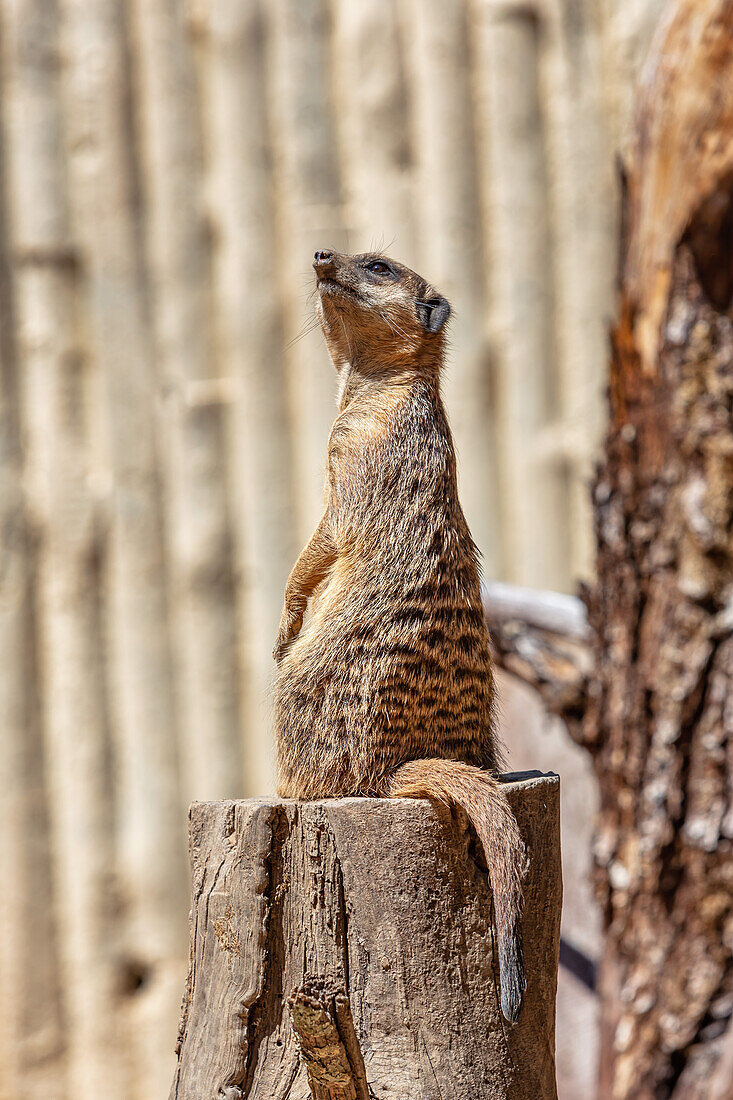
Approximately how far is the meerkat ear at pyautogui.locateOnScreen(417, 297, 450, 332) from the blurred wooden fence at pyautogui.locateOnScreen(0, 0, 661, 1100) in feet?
6.37

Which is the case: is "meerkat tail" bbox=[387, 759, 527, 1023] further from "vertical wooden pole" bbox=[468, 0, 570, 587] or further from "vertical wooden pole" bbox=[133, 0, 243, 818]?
"vertical wooden pole" bbox=[468, 0, 570, 587]

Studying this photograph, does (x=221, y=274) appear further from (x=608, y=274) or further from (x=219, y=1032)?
(x=219, y=1032)

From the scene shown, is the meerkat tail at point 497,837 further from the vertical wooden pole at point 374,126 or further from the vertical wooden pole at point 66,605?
the vertical wooden pole at point 374,126

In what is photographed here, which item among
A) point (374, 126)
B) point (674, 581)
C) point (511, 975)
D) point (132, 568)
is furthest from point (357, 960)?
point (374, 126)

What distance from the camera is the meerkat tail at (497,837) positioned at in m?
1.66

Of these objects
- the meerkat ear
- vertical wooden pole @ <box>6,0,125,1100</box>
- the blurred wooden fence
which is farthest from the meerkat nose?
vertical wooden pole @ <box>6,0,125,1100</box>

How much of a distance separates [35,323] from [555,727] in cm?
232

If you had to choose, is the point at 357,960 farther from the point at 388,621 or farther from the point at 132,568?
the point at 132,568

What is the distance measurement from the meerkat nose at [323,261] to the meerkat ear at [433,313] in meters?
0.19

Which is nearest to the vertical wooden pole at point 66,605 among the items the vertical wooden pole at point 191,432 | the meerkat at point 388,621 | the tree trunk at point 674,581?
the vertical wooden pole at point 191,432

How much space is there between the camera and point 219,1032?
1.80 metres

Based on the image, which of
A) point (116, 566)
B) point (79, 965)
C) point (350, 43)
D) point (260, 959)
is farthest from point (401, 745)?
point (350, 43)

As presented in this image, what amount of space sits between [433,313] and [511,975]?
1.09 metres

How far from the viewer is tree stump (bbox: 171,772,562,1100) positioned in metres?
1.72
